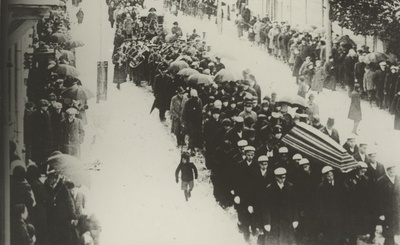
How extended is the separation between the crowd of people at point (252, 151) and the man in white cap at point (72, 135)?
50 cm

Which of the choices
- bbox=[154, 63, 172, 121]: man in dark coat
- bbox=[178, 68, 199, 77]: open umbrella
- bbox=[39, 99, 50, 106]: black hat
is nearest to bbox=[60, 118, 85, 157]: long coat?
bbox=[39, 99, 50, 106]: black hat

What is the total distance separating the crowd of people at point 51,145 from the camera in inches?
199

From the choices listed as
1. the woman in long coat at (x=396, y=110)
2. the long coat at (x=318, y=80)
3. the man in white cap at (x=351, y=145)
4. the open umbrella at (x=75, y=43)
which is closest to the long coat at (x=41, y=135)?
the open umbrella at (x=75, y=43)

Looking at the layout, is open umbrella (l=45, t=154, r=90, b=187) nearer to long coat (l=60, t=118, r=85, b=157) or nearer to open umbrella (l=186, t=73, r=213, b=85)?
long coat (l=60, t=118, r=85, b=157)

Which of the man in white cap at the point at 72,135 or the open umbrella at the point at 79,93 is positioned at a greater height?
the open umbrella at the point at 79,93

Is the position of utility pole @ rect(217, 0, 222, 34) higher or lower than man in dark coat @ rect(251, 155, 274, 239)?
higher

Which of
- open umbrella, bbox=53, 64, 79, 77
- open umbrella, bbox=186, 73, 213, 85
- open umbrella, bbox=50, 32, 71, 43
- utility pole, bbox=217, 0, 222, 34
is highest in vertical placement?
utility pole, bbox=217, 0, 222, 34

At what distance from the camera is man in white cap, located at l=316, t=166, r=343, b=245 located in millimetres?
4922

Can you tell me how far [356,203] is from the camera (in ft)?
16.2

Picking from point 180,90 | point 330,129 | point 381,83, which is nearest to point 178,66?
point 180,90

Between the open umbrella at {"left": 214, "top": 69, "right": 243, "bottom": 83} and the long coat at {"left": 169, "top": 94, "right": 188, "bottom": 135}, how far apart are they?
34 cm

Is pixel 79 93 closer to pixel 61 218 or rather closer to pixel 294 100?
pixel 61 218

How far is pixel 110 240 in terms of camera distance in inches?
199

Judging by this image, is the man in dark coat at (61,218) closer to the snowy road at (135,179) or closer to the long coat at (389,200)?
the snowy road at (135,179)
